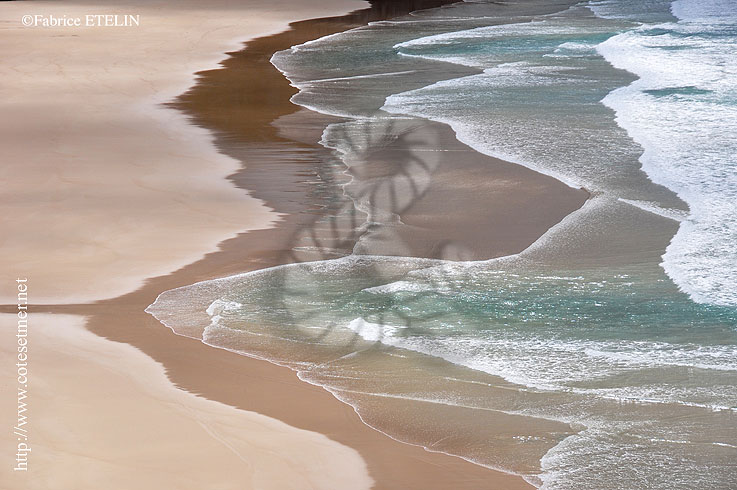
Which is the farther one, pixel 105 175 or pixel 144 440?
pixel 105 175

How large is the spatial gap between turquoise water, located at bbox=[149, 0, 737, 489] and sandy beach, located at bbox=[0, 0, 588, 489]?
0.19m

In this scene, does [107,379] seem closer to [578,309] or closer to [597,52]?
[578,309]

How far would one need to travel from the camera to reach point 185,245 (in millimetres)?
5691

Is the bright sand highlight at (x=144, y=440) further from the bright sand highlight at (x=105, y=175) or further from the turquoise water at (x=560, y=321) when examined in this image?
the bright sand highlight at (x=105, y=175)

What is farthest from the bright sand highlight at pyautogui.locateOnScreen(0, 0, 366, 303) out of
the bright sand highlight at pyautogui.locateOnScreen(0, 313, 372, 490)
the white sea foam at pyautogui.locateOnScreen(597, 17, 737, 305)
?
the white sea foam at pyautogui.locateOnScreen(597, 17, 737, 305)

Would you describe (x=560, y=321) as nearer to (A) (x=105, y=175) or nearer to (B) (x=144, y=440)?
(B) (x=144, y=440)

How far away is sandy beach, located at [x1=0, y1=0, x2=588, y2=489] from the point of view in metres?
3.34

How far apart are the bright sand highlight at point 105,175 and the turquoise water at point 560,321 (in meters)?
0.67

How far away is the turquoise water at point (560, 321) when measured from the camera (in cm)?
353

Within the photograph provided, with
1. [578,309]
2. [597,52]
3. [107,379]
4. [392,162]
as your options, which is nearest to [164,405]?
[107,379]

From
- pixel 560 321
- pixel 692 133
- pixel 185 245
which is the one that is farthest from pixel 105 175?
pixel 692 133

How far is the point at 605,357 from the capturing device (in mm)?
4219

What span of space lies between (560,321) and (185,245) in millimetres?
2145

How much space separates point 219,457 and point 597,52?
12.4m
